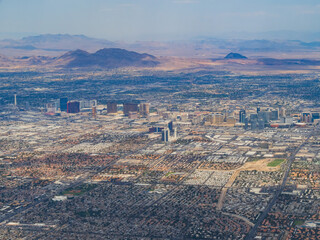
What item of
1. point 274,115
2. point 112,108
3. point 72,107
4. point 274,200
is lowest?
point 72,107

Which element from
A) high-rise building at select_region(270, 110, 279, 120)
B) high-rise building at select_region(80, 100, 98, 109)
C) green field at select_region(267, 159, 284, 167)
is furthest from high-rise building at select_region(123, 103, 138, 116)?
green field at select_region(267, 159, 284, 167)

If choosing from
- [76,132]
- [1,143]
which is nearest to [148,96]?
[76,132]

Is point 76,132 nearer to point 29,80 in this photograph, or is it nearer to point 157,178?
point 157,178

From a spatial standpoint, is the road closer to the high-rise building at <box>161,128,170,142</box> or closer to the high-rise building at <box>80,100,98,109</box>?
the high-rise building at <box>161,128,170,142</box>

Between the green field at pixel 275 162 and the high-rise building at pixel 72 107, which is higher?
the green field at pixel 275 162

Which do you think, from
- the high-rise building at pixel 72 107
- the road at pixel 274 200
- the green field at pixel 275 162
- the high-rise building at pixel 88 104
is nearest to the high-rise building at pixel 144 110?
the high-rise building at pixel 72 107

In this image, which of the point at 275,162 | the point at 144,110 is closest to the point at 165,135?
the point at 275,162

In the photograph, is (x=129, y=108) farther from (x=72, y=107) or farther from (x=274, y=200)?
(x=274, y=200)

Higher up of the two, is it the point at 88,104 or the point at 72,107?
the point at 72,107

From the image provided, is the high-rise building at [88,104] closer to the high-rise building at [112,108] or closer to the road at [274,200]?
the high-rise building at [112,108]
